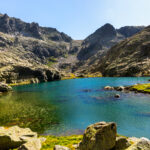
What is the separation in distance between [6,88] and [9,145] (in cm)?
12363

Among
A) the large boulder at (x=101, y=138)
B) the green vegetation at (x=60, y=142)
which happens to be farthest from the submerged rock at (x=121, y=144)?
the green vegetation at (x=60, y=142)

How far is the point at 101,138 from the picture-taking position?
15.5 metres

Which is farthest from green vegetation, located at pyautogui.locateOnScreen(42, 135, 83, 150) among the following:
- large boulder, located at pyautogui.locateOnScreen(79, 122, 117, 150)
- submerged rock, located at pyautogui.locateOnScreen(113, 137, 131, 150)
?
submerged rock, located at pyautogui.locateOnScreen(113, 137, 131, 150)

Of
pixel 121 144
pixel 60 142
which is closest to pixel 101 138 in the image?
pixel 121 144

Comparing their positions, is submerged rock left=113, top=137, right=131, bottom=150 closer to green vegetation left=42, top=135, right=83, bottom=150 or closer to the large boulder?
the large boulder

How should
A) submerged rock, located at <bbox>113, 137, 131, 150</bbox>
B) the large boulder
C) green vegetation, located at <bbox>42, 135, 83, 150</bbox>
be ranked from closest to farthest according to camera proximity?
the large boulder → submerged rock, located at <bbox>113, 137, 131, 150</bbox> → green vegetation, located at <bbox>42, 135, 83, 150</bbox>

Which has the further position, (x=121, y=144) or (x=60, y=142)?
(x=60, y=142)

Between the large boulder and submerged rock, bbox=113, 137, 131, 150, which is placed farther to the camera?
submerged rock, bbox=113, 137, 131, 150

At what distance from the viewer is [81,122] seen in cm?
4025

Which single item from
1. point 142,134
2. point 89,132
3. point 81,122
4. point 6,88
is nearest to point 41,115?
point 81,122

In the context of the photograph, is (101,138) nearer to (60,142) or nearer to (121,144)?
(121,144)

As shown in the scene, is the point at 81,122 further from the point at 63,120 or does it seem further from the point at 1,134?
the point at 1,134

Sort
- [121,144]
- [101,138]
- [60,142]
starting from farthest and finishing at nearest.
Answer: [60,142] < [121,144] < [101,138]

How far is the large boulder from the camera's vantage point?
1537 centimetres
